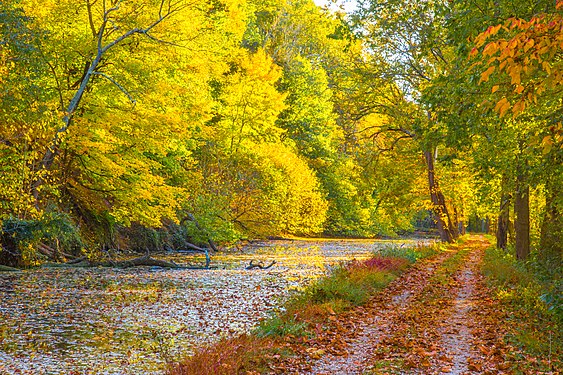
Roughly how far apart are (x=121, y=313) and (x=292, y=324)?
4.04 metres

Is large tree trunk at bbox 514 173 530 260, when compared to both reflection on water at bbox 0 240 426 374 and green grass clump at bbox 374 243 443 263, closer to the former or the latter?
green grass clump at bbox 374 243 443 263

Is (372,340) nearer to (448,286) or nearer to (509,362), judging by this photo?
(509,362)

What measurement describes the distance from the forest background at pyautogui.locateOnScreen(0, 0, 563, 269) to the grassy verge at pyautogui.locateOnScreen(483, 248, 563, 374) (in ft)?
7.15

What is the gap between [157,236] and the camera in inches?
1098

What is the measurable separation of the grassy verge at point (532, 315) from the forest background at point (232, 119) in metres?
2.18

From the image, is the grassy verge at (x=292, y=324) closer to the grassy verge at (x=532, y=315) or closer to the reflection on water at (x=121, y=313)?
the reflection on water at (x=121, y=313)

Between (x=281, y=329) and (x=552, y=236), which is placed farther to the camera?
(x=552, y=236)

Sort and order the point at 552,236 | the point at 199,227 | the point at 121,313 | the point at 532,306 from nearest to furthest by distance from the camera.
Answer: the point at 532,306 → the point at 121,313 → the point at 552,236 → the point at 199,227

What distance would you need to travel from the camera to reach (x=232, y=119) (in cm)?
3550

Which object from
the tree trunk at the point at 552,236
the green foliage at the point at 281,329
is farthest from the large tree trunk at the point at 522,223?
the green foliage at the point at 281,329

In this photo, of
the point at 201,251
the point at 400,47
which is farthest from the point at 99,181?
the point at 400,47

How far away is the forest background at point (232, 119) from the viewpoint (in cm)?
989

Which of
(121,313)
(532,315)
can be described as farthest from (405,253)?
(121,313)

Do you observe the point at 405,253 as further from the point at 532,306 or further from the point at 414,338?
the point at 414,338
